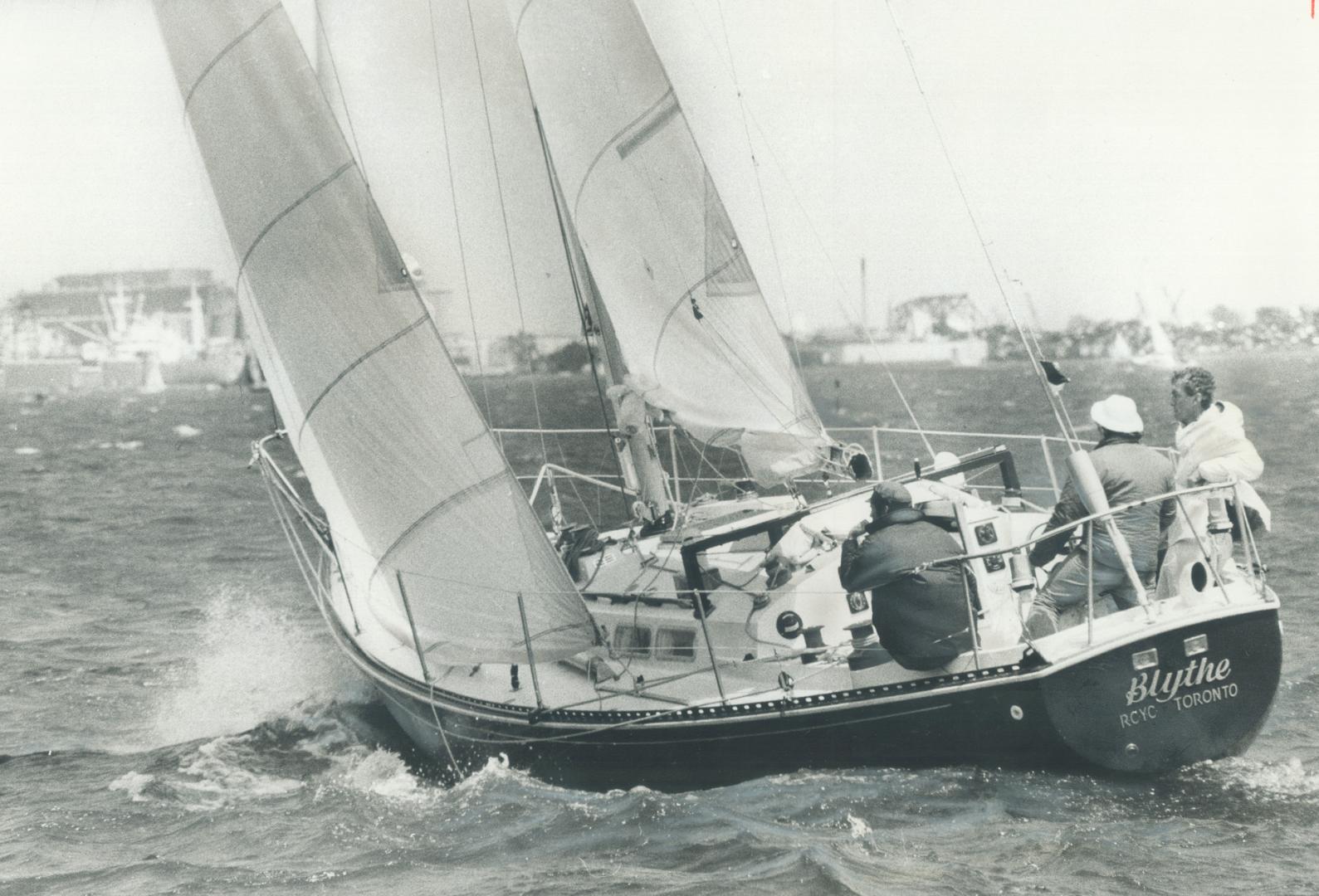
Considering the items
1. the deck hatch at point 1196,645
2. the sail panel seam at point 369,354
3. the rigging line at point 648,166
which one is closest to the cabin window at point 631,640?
the rigging line at point 648,166

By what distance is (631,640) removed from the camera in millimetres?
10047

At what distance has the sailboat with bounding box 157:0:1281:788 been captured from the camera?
26.7 ft

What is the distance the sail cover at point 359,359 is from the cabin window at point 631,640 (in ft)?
2.57

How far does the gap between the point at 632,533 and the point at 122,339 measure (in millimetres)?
107734

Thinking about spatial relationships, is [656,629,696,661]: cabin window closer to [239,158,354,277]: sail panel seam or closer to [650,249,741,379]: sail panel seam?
[650,249,741,379]: sail panel seam

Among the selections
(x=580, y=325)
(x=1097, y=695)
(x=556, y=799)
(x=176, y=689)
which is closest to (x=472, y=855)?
(x=556, y=799)

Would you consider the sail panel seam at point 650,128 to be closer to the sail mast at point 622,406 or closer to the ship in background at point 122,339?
the sail mast at point 622,406

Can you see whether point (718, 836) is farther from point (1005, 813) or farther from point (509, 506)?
point (509, 506)

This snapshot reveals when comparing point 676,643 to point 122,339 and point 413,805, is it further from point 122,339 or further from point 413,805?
point 122,339

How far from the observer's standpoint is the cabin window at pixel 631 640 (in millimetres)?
9953

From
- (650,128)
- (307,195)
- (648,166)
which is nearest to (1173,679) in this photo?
(648,166)

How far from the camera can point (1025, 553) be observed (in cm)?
892

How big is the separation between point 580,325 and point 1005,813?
6789 mm

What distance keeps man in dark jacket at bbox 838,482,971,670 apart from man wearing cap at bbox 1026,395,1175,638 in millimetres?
638
